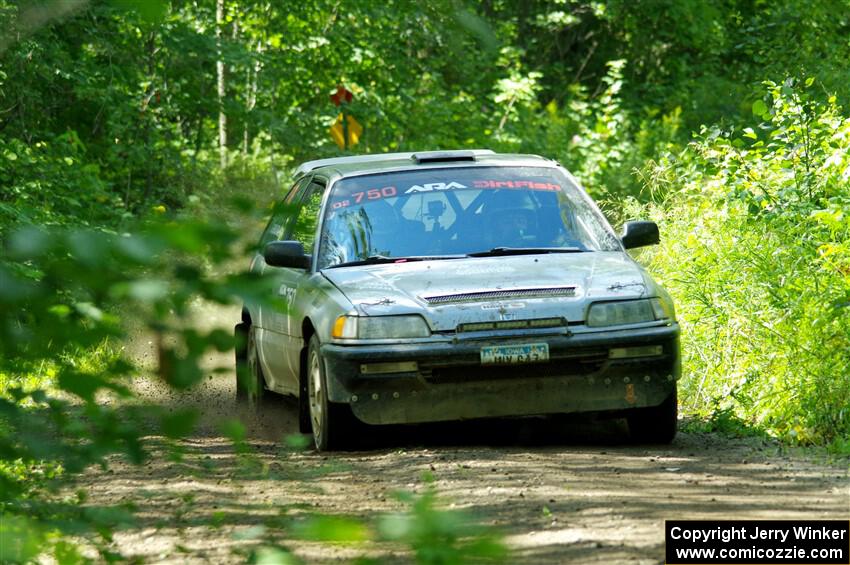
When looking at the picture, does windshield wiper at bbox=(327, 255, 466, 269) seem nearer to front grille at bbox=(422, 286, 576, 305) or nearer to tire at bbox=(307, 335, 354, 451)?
tire at bbox=(307, 335, 354, 451)

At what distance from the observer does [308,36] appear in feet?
78.3

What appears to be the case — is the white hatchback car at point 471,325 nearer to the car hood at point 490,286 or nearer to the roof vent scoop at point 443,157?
the car hood at point 490,286

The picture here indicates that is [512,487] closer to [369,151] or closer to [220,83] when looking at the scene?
[220,83]

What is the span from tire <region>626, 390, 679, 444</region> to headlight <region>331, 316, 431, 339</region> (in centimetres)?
133

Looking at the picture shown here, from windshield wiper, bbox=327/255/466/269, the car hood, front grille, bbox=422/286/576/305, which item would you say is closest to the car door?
windshield wiper, bbox=327/255/466/269

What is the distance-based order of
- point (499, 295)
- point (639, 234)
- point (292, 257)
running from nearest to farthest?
point (499, 295)
point (292, 257)
point (639, 234)

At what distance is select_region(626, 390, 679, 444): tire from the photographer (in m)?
7.76

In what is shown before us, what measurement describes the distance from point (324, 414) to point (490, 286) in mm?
1121

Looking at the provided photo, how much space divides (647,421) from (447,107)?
18369mm

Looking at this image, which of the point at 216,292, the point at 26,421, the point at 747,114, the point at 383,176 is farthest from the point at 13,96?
the point at 747,114

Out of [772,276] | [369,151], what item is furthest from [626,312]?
[369,151]

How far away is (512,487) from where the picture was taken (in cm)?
625

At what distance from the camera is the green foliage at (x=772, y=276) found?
26.3 feet

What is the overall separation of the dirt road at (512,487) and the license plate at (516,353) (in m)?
0.48
